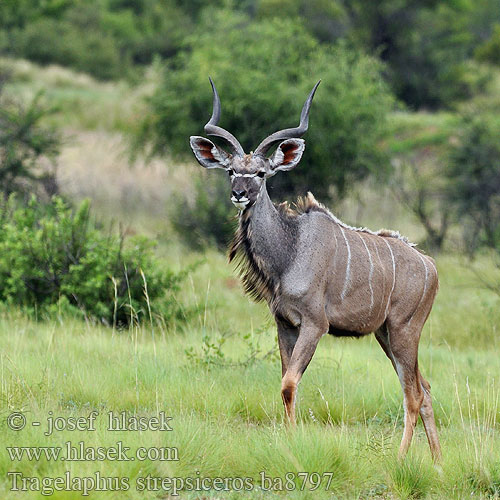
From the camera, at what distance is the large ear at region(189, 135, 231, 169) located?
17.5 ft

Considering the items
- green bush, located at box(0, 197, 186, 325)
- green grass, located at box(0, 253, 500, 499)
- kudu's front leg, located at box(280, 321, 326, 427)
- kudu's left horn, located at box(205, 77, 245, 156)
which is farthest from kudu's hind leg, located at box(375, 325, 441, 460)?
green bush, located at box(0, 197, 186, 325)

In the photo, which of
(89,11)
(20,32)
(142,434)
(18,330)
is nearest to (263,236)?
(142,434)

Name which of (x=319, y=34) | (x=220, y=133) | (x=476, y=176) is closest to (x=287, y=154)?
(x=220, y=133)

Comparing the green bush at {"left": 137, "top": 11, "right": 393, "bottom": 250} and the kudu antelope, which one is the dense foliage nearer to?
the green bush at {"left": 137, "top": 11, "right": 393, "bottom": 250}

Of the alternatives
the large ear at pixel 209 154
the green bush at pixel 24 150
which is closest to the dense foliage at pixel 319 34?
the green bush at pixel 24 150

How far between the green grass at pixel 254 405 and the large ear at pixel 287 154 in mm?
1171

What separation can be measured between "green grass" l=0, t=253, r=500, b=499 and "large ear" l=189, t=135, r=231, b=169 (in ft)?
4.00

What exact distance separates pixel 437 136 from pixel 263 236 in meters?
22.5

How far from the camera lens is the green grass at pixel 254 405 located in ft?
14.2

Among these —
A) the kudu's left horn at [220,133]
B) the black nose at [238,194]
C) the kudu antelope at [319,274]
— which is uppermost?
the kudu's left horn at [220,133]

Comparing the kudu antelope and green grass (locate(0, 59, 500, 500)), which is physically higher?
the kudu antelope

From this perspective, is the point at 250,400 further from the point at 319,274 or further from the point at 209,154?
the point at 209,154

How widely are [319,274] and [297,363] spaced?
556 millimetres

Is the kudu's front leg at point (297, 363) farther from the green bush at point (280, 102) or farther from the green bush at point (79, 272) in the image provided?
the green bush at point (280, 102)
